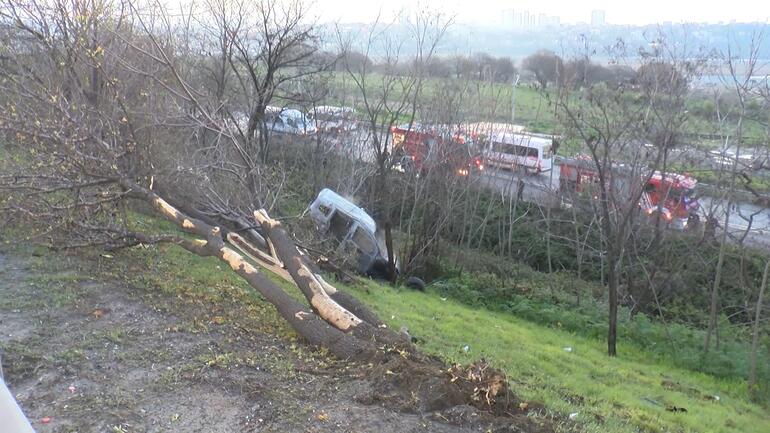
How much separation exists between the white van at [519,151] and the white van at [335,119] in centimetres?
451

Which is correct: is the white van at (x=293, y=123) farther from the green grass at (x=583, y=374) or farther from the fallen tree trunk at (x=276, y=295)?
the fallen tree trunk at (x=276, y=295)

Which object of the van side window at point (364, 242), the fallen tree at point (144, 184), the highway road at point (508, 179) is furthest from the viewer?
the highway road at point (508, 179)

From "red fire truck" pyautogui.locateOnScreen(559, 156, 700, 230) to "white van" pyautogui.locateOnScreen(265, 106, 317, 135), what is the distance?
334 inches

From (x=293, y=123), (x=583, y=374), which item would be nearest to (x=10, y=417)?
(x=583, y=374)

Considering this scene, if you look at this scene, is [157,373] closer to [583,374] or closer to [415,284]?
[583,374]

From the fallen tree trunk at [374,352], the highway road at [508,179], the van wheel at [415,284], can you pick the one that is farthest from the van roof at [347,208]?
the fallen tree trunk at [374,352]

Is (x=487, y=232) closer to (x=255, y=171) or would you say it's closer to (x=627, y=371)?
(x=627, y=371)

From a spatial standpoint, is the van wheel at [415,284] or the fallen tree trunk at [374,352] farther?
the van wheel at [415,284]

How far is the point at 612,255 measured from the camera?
11695mm

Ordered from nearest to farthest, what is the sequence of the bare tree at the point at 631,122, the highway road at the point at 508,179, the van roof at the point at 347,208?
the bare tree at the point at 631,122 < the van roof at the point at 347,208 < the highway road at the point at 508,179

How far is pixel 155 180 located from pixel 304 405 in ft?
17.5

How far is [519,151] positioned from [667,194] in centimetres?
520

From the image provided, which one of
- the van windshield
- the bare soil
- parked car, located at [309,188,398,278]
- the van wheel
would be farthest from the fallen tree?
the van windshield

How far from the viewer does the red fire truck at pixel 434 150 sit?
20156 millimetres
